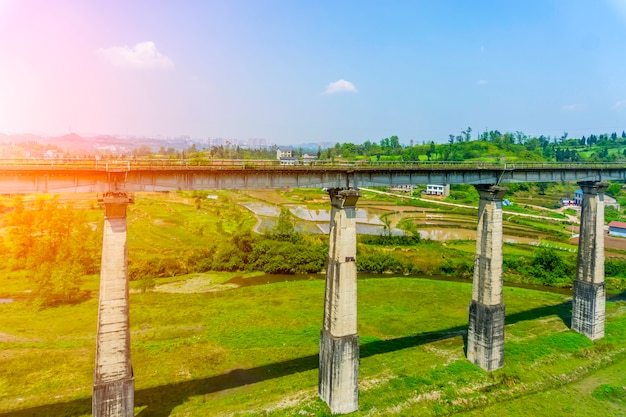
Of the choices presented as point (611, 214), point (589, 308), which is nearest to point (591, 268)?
point (589, 308)

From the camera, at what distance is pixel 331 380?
60.6ft

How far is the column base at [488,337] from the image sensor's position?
22.7m

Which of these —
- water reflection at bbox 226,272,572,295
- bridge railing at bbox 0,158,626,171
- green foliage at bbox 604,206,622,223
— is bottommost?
water reflection at bbox 226,272,572,295

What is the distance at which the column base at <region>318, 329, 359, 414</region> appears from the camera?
1844 cm

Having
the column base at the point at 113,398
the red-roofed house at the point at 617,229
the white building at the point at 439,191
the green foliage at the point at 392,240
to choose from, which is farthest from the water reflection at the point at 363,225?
the column base at the point at 113,398

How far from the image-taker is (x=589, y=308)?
2723 centimetres

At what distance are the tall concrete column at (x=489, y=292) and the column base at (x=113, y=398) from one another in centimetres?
1815

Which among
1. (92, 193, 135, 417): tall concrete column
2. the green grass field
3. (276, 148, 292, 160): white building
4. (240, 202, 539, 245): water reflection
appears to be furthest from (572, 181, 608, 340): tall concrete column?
(240, 202, 539, 245): water reflection

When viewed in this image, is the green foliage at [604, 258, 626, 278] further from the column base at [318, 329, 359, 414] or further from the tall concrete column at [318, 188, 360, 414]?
the tall concrete column at [318, 188, 360, 414]

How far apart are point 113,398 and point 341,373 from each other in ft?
31.0

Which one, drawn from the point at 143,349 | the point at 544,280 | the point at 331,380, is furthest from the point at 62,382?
the point at 544,280

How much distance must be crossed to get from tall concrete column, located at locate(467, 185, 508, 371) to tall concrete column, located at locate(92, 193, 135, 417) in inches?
721

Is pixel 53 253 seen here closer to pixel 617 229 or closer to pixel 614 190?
pixel 617 229

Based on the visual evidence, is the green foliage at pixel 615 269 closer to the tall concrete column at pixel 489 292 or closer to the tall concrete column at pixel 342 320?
the tall concrete column at pixel 489 292
